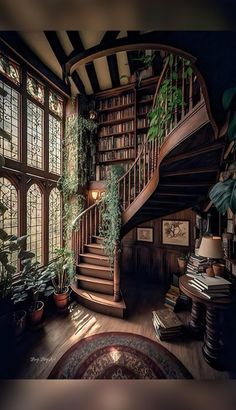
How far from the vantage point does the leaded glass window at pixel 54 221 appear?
2.93 meters

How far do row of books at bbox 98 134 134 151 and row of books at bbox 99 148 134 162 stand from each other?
0.11 m

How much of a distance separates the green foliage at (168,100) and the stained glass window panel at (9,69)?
2.11 m

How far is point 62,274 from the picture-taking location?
9.25 ft

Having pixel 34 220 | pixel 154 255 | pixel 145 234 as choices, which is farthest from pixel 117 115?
pixel 154 255

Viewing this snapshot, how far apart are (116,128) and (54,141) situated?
1.73 metres

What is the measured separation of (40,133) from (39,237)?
172cm

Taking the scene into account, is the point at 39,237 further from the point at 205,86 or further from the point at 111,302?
the point at 205,86

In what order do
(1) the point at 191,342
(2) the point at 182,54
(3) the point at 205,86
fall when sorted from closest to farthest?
(2) the point at 182,54
(3) the point at 205,86
(1) the point at 191,342

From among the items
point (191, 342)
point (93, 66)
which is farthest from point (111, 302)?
point (93, 66)

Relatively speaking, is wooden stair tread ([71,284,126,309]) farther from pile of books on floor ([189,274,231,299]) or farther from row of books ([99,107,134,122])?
row of books ([99,107,134,122])

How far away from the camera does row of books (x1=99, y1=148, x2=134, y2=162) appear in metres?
3.92

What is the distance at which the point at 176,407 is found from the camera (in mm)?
545

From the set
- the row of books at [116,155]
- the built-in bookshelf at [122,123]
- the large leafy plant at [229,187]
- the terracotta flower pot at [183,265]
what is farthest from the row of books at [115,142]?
the large leafy plant at [229,187]

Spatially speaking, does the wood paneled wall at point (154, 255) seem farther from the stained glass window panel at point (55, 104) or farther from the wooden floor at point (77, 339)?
the stained glass window panel at point (55, 104)
